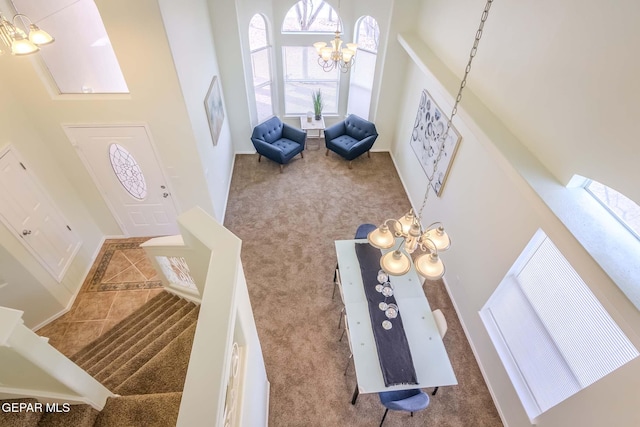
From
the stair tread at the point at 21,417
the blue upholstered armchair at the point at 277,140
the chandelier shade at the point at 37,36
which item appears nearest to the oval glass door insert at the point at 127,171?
the chandelier shade at the point at 37,36

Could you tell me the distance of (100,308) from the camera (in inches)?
199

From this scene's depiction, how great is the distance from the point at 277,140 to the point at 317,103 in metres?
1.40

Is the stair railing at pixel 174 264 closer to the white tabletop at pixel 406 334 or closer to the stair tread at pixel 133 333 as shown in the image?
the stair tread at pixel 133 333

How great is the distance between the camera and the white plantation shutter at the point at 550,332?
280cm

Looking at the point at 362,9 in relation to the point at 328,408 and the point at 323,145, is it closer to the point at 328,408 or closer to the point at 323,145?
the point at 323,145

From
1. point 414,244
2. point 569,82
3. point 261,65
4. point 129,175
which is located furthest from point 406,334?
point 261,65

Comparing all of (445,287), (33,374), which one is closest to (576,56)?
(445,287)

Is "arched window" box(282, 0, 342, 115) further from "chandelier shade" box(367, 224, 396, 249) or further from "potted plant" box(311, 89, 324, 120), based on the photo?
"chandelier shade" box(367, 224, 396, 249)

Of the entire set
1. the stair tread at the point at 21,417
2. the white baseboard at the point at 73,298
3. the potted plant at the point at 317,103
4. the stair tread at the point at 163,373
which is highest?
the stair tread at the point at 21,417

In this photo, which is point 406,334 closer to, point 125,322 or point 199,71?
point 125,322

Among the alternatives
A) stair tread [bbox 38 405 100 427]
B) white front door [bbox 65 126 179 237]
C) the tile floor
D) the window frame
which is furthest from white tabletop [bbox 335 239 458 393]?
the window frame

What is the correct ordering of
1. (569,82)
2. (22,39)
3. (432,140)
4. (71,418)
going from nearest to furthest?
(71,418), (22,39), (569,82), (432,140)

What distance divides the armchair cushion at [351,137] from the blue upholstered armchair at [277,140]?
28.0 inches

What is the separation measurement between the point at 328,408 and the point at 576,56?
4.56m
